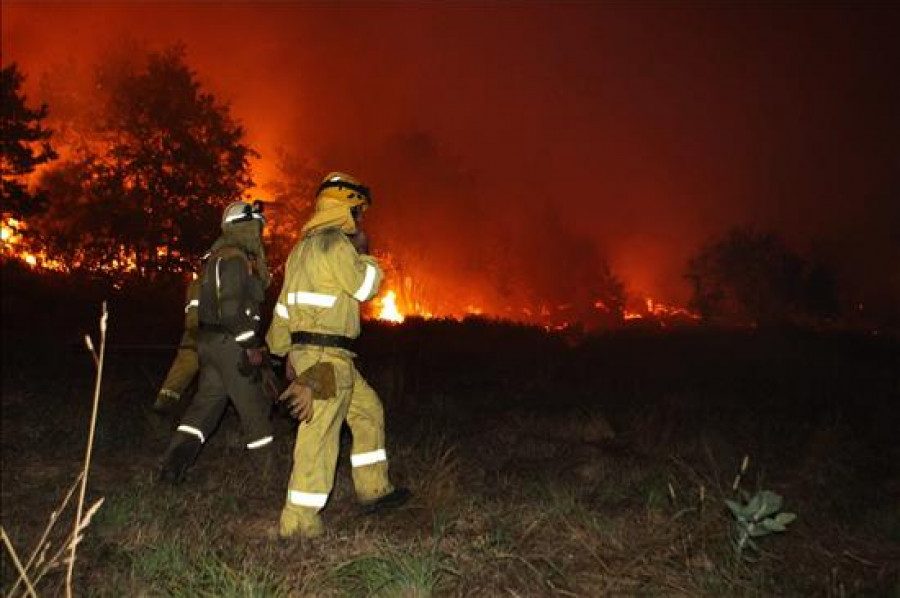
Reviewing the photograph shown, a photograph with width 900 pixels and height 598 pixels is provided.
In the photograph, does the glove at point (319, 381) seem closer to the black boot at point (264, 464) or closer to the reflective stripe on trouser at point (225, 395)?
the reflective stripe on trouser at point (225, 395)

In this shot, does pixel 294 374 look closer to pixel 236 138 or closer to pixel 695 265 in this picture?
pixel 236 138

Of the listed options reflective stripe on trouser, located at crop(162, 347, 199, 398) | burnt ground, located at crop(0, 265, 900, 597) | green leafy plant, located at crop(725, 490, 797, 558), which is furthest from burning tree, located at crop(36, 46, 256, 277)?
green leafy plant, located at crop(725, 490, 797, 558)

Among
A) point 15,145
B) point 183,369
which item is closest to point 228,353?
point 183,369

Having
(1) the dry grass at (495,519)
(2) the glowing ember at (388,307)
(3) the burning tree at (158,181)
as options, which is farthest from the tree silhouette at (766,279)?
(1) the dry grass at (495,519)

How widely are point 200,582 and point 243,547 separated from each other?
0.59 m

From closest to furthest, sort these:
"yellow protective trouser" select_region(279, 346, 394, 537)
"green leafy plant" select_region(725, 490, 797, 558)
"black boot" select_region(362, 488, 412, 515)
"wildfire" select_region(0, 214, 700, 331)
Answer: "green leafy plant" select_region(725, 490, 797, 558) < "yellow protective trouser" select_region(279, 346, 394, 537) < "black boot" select_region(362, 488, 412, 515) < "wildfire" select_region(0, 214, 700, 331)

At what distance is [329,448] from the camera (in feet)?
13.1

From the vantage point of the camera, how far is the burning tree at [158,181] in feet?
64.8

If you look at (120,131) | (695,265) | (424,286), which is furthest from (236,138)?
(695,265)

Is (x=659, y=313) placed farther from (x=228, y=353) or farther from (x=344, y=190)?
(x=344, y=190)

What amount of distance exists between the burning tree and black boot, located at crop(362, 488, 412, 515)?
15.6 metres

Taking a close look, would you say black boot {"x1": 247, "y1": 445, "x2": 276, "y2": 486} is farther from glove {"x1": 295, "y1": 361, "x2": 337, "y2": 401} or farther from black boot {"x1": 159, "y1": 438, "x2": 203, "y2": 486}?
glove {"x1": 295, "y1": 361, "x2": 337, "y2": 401}

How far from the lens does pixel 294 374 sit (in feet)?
13.7

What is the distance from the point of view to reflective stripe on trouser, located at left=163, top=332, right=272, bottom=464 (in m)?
4.99
